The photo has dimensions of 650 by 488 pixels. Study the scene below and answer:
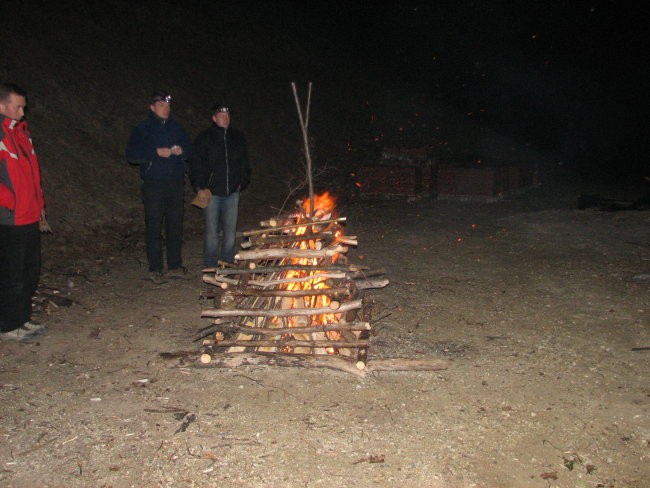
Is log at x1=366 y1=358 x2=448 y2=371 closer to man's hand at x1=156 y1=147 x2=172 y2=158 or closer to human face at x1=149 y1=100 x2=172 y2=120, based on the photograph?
man's hand at x1=156 y1=147 x2=172 y2=158

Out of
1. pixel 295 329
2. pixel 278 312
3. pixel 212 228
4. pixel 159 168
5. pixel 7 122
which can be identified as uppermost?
pixel 7 122

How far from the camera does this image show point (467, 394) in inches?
172

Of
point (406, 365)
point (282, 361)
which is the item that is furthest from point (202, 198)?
point (406, 365)

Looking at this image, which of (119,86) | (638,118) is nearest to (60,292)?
(119,86)

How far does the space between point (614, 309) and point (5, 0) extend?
14.7 m

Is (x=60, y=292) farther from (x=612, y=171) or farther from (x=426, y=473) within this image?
(x=612, y=171)

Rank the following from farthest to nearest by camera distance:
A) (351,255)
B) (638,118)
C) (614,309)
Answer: (638,118)
(351,255)
(614,309)

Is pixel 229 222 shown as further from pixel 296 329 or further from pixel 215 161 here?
pixel 296 329

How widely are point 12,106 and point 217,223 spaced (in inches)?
105

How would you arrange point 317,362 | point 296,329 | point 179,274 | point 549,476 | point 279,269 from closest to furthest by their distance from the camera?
point 549,476
point 317,362
point 296,329
point 279,269
point 179,274

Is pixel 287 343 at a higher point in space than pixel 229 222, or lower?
lower

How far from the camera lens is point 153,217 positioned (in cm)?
696

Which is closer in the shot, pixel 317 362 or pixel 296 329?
pixel 317 362

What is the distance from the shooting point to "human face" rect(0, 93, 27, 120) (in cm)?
493
